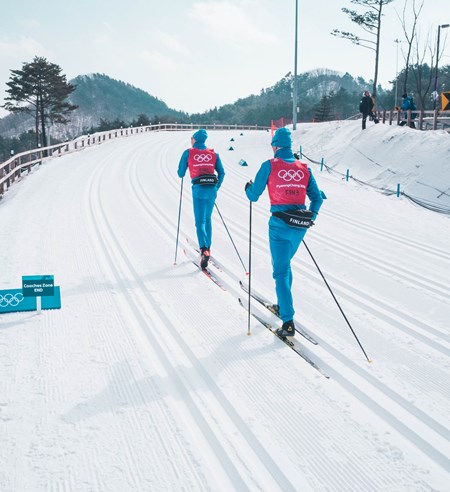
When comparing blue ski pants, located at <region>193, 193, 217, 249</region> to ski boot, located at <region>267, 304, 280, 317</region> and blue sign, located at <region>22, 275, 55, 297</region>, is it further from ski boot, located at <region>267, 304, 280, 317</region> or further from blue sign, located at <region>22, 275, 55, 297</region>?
blue sign, located at <region>22, 275, 55, 297</region>

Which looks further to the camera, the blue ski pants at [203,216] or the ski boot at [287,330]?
the blue ski pants at [203,216]

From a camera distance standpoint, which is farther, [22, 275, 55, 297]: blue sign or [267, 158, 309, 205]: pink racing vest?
[22, 275, 55, 297]: blue sign

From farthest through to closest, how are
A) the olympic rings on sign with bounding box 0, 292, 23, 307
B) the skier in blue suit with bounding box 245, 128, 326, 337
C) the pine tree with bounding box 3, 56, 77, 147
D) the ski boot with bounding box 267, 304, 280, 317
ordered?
1. the pine tree with bounding box 3, 56, 77, 147
2. the ski boot with bounding box 267, 304, 280, 317
3. the olympic rings on sign with bounding box 0, 292, 23, 307
4. the skier in blue suit with bounding box 245, 128, 326, 337

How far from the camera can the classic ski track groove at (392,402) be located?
3.47m

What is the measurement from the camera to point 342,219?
11.9m

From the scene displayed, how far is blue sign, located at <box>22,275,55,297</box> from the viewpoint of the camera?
5.41 meters

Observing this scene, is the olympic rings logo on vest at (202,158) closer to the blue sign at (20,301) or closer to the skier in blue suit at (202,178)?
the skier in blue suit at (202,178)

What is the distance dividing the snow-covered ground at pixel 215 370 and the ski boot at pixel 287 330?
14 cm

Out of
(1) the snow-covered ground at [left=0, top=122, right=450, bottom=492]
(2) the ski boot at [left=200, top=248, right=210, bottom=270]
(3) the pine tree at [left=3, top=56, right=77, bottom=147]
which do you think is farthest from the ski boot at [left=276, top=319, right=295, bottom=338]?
(3) the pine tree at [left=3, top=56, right=77, bottom=147]

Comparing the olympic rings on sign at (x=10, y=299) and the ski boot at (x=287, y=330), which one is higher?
the olympic rings on sign at (x=10, y=299)

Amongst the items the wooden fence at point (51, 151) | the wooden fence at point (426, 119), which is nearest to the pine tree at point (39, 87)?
the wooden fence at point (51, 151)

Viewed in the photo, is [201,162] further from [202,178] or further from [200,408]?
[200,408]

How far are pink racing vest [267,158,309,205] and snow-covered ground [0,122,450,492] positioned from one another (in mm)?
1604

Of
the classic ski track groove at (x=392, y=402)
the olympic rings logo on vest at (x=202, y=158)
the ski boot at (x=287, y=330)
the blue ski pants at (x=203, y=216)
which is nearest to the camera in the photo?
the classic ski track groove at (x=392, y=402)
